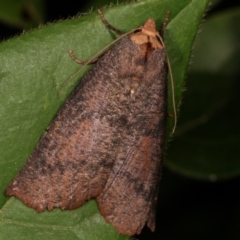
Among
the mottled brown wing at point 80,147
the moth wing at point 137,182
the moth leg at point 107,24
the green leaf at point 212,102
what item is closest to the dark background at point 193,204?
the green leaf at point 212,102

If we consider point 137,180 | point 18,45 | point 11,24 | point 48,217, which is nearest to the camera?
point 18,45

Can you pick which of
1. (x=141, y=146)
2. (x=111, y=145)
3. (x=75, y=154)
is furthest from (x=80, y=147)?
(x=141, y=146)

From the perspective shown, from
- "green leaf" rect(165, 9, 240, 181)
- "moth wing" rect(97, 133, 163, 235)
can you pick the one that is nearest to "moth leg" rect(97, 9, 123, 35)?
"moth wing" rect(97, 133, 163, 235)

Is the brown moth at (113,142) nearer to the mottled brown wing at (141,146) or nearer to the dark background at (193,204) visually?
the mottled brown wing at (141,146)

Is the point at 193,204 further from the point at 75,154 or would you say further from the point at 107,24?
the point at 107,24

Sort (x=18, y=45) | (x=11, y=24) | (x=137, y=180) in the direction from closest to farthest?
(x=18, y=45), (x=137, y=180), (x=11, y=24)

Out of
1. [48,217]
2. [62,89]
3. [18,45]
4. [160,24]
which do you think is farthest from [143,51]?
[48,217]

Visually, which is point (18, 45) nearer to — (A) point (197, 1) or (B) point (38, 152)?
(B) point (38, 152)
